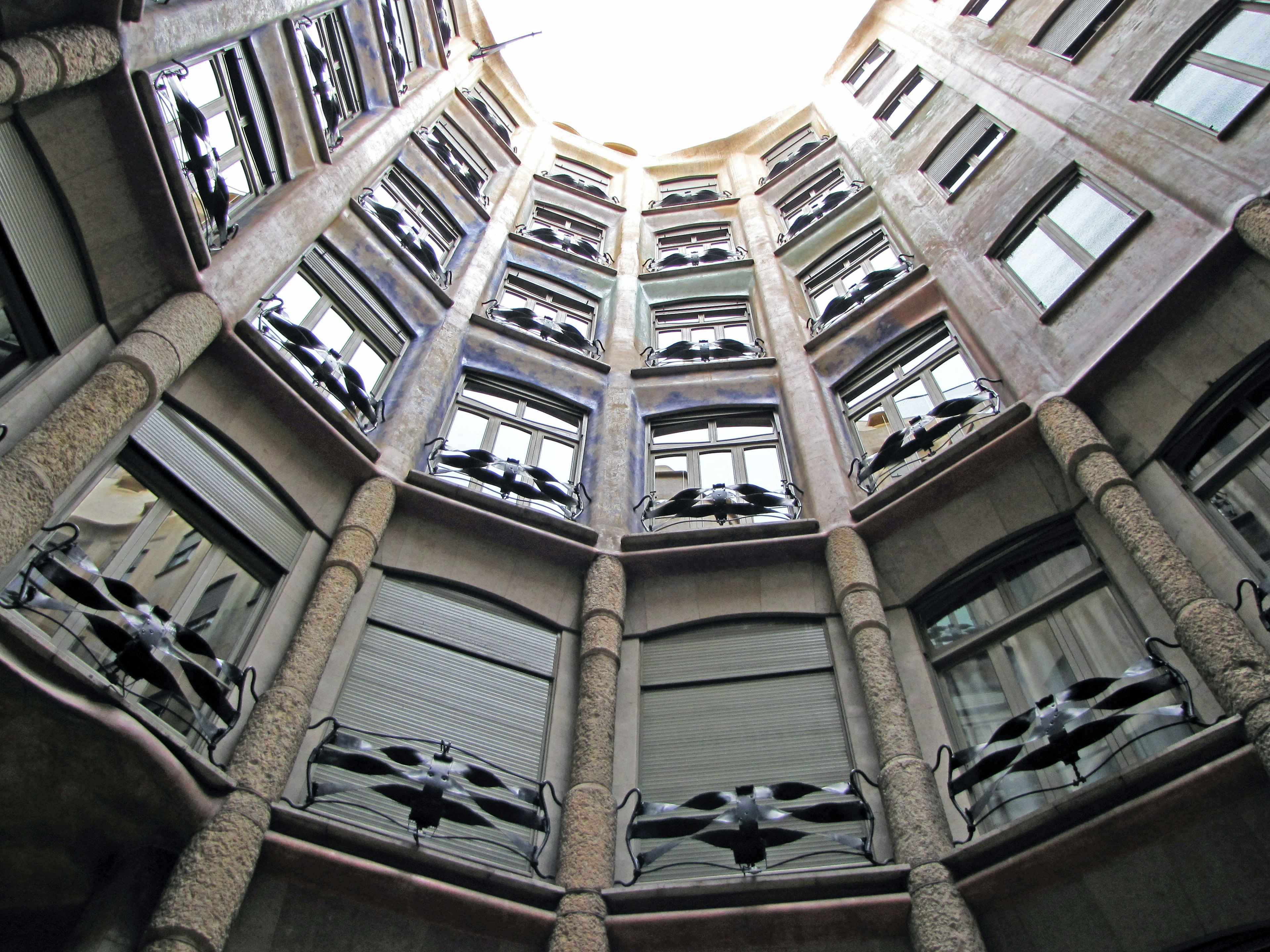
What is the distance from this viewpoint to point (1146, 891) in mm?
6984

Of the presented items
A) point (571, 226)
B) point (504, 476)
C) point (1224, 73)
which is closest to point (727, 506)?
point (504, 476)

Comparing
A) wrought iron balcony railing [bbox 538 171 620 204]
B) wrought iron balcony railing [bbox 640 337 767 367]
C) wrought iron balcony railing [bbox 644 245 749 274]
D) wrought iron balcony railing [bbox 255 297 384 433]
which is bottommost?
wrought iron balcony railing [bbox 255 297 384 433]

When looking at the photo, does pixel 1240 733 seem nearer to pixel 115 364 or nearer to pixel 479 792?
pixel 479 792

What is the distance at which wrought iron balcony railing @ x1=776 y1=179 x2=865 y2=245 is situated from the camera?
20781 mm

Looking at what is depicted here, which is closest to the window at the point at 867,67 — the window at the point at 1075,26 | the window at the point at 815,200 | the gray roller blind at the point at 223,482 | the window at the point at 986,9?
the window at the point at 815,200

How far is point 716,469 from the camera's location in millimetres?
15156

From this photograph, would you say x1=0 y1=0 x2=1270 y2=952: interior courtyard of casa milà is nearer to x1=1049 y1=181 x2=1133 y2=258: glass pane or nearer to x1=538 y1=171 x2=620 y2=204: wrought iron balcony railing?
x1=1049 y1=181 x2=1133 y2=258: glass pane

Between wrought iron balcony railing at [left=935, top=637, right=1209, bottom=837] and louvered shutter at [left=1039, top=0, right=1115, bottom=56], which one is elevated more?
louvered shutter at [left=1039, top=0, right=1115, bottom=56]

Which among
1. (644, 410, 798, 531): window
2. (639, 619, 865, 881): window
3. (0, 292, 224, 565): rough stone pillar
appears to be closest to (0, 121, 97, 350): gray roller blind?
(0, 292, 224, 565): rough stone pillar

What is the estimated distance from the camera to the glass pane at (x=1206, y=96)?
38.1 ft

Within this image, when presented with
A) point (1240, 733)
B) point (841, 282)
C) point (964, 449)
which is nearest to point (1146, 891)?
point (1240, 733)

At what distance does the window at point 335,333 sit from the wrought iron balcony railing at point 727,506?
4.66 metres

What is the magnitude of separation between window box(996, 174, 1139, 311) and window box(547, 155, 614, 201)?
48.3 ft

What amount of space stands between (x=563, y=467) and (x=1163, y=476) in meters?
9.10
